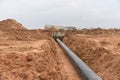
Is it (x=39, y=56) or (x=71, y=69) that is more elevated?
(x=39, y=56)

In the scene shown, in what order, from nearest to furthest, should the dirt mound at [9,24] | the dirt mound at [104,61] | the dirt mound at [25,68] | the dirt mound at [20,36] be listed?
the dirt mound at [25,68] → the dirt mound at [104,61] → the dirt mound at [20,36] → the dirt mound at [9,24]

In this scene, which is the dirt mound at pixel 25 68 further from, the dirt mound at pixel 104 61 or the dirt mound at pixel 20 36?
the dirt mound at pixel 20 36

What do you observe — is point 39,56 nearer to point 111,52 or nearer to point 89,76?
point 89,76

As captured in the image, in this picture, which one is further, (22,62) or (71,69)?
(71,69)

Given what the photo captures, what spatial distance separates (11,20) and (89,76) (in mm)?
43022

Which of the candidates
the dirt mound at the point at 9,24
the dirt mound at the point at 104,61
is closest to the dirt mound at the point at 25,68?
the dirt mound at the point at 104,61

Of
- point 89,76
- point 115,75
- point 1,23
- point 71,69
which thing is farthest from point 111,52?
point 1,23

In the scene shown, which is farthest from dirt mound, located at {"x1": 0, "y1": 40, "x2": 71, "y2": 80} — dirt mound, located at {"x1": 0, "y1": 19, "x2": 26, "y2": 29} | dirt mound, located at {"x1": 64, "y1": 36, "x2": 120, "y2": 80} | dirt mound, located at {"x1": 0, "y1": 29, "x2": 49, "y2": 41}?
dirt mound, located at {"x1": 0, "y1": 19, "x2": 26, "y2": 29}

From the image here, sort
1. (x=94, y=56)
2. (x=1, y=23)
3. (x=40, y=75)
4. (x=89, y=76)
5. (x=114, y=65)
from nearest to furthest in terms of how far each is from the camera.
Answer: (x=40, y=75) < (x=89, y=76) < (x=114, y=65) < (x=94, y=56) < (x=1, y=23)

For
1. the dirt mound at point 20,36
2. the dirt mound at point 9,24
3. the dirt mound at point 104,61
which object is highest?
the dirt mound at point 9,24

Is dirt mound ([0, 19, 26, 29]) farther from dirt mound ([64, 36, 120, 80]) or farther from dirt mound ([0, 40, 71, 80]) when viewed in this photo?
dirt mound ([0, 40, 71, 80])

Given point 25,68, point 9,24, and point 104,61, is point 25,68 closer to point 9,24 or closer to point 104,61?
point 104,61

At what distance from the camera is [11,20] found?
53.3 meters

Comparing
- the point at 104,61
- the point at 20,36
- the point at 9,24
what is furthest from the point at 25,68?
the point at 9,24
